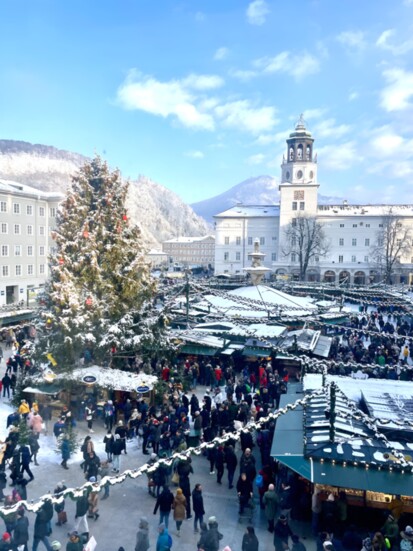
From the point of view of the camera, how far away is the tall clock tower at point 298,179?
237 ft

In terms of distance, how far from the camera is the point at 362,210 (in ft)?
237

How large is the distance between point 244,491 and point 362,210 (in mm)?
68398

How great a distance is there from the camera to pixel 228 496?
419 inches

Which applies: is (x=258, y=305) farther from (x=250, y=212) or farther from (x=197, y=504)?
(x=250, y=212)

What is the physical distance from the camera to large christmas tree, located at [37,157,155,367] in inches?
608

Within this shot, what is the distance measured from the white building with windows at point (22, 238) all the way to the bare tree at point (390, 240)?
4565 centimetres

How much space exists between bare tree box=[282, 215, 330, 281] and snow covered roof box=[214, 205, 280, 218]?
18.2ft

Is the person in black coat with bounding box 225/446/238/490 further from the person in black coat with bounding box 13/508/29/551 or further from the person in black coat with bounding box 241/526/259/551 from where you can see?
the person in black coat with bounding box 13/508/29/551

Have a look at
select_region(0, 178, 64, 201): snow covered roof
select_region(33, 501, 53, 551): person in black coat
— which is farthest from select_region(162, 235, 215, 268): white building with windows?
select_region(33, 501, 53, 551): person in black coat

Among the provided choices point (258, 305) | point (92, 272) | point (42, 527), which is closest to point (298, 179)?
point (258, 305)

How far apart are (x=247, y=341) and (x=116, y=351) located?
6753 mm

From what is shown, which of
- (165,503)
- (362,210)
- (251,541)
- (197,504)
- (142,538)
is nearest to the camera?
(142,538)

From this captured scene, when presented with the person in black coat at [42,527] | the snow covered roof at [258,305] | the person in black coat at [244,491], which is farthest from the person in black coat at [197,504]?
the snow covered roof at [258,305]

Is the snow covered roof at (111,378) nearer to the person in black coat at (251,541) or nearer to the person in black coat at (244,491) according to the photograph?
the person in black coat at (244,491)
